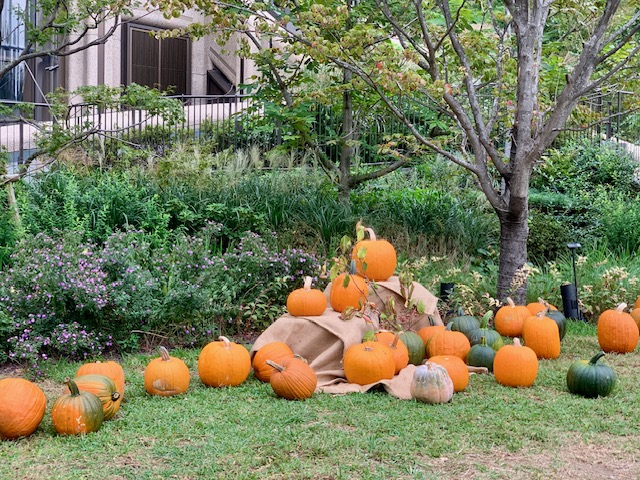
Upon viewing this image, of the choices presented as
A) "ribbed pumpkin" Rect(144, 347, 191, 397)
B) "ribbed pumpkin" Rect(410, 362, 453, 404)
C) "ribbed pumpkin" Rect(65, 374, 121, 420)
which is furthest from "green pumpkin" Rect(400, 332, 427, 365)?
"ribbed pumpkin" Rect(65, 374, 121, 420)

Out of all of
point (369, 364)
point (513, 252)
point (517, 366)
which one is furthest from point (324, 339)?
point (513, 252)

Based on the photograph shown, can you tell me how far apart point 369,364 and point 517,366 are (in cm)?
101

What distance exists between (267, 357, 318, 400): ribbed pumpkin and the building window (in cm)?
1282

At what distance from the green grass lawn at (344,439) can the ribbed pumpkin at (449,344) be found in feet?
1.45

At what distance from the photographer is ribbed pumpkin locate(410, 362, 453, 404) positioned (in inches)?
182

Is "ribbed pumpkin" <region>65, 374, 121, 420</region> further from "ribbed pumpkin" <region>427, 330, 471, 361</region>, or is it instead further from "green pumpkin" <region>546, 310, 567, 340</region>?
"green pumpkin" <region>546, 310, 567, 340</region>

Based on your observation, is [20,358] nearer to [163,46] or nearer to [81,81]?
[81,81]

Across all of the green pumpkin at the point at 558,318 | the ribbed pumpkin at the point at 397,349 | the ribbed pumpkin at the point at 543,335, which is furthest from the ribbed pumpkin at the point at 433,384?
the green pumpkin at the point at 558,318

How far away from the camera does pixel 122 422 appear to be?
14.0ft

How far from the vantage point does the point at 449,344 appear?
546 centimetres

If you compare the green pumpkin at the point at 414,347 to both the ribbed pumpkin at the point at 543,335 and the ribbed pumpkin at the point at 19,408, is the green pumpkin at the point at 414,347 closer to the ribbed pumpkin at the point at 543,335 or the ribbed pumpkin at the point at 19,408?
the ribbed pumpkin at the point at 543,335

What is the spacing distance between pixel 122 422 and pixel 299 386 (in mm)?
1093

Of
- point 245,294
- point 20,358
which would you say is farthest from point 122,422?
point 245,294

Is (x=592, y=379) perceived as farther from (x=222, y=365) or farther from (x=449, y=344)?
(x=222, y=365)
